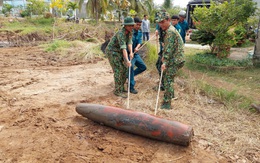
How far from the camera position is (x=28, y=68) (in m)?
7.00

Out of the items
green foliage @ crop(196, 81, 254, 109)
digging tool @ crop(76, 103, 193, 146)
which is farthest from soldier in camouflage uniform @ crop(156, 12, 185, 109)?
green foliage @ crop(196, 81, 254, 109)

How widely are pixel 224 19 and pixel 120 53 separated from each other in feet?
12.5

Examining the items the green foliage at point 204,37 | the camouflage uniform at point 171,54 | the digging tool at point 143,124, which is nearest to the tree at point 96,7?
the green foliage at point 204,37

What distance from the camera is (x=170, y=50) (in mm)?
3648

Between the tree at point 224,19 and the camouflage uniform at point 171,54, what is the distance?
361 cm

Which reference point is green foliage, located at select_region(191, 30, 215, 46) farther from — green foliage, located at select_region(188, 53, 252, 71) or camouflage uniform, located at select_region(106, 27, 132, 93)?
camouflage uniform, located at select_region(106, 27, 132, 93)

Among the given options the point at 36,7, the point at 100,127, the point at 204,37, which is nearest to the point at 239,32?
the point at 204,37

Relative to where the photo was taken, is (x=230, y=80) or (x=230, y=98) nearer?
(x=230, y=98)

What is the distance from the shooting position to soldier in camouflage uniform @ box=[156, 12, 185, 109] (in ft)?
11.7

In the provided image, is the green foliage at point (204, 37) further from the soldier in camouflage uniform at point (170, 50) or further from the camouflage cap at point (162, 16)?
the camouflage cap at point (162, 16)

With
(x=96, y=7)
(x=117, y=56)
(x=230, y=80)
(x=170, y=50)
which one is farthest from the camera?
(x=96, y=7)

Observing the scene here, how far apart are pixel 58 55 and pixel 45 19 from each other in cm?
1536

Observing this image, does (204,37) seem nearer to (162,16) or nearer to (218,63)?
(218,63)

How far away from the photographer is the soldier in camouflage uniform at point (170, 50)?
3560 mm
